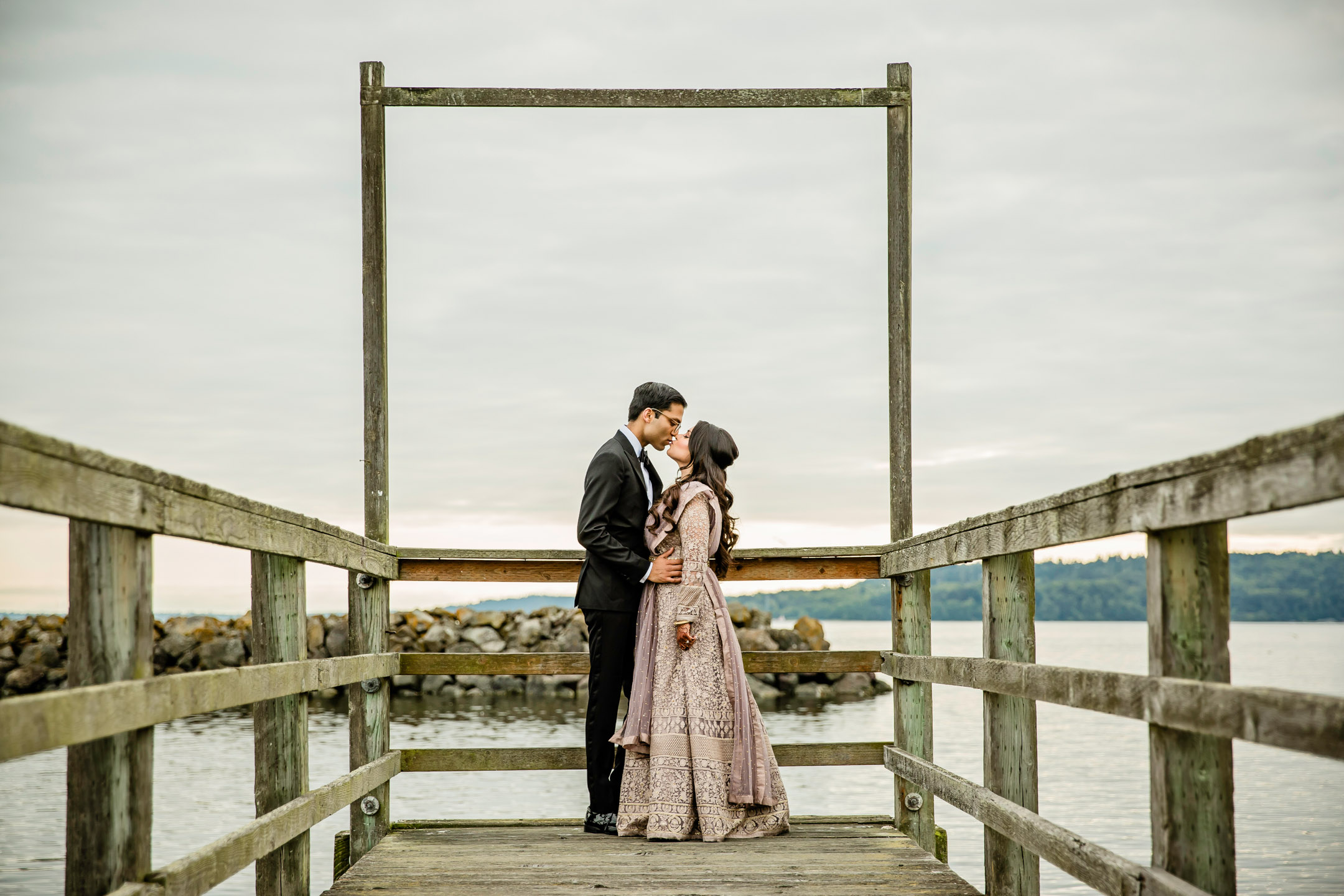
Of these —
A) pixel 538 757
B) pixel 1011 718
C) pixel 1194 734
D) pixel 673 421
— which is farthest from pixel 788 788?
pixel 1194 734

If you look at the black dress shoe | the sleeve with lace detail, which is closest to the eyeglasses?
the sleeve with lace detail

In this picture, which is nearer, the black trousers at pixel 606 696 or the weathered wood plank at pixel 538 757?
the black trousers at pixel 606 696

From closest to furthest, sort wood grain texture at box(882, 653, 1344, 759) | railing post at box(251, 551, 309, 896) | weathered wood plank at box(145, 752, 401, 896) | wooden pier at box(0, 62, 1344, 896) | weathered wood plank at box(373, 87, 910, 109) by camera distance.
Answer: wood grain texture at box(882, 653, 1344, 759)
wooden pier at box(0, 62, 1344, 896)
weathered wood plank at box(145, 752, 401, 896)
railing post at box(251, 551, 309, 896)
weathered wood plank at box(373, 87, 910, 109)

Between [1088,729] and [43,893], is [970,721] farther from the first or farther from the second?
[43,893]

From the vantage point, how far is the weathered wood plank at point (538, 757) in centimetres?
541

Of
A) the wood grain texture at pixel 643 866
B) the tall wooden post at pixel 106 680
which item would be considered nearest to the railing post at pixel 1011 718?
the wood grain texture at pixel 643 866

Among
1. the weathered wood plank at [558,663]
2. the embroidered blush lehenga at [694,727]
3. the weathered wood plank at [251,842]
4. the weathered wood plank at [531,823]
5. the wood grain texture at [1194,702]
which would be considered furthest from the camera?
the weathered wood plank at [558,663]

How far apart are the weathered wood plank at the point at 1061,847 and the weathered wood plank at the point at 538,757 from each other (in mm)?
963

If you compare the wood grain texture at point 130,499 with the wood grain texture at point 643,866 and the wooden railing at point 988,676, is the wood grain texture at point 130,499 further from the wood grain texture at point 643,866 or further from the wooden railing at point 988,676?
the wood grain texture at point 643,866

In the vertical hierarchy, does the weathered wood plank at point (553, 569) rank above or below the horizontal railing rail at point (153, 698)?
above

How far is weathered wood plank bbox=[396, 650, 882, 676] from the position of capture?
17.7ft

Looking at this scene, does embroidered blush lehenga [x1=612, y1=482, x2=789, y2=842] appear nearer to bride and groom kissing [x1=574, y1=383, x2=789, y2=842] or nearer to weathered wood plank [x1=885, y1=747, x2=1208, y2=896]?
bride and groom kissing [x1=574, y1=383, x2=789, y2=842]

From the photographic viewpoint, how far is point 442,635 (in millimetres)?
24594

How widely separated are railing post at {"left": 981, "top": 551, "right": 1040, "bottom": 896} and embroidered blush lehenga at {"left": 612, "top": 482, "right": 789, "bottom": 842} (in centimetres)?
119
